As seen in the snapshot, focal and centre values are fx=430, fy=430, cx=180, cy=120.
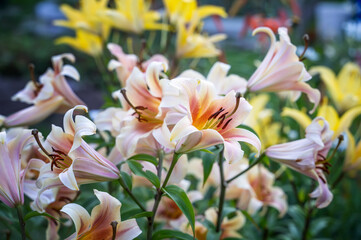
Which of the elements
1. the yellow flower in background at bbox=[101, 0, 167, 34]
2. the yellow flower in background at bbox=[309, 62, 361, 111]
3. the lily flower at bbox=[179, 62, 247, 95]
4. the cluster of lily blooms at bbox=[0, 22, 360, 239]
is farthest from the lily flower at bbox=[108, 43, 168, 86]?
the yellow flower in background at bbox=[309, 62, 361, 111]

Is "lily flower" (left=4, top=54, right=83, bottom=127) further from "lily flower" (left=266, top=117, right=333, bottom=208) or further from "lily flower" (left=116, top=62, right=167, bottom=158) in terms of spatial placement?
"lily flower" (left=266, top=117, right=333, bottom=208)

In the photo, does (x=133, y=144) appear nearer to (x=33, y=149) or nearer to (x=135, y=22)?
(x=33, y=149)

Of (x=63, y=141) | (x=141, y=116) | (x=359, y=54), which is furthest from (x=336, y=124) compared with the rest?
(x=359, y=54)

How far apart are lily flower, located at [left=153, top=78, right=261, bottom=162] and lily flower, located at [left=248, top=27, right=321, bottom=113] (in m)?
0.17

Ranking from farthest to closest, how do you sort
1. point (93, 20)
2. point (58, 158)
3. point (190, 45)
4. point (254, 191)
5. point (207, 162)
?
point (93, 20) < point (190, 45) < point (254, 191) < point (207, 162) < point (58, 158)

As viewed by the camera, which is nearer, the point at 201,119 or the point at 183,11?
the point at 201,119

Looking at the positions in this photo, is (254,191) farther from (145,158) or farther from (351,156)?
(145,158)

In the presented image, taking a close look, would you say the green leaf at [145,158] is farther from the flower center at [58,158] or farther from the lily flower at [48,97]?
the lily flower at [48,97]

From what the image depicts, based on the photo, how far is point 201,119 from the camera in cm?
58

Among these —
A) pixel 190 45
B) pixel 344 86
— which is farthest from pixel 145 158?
pixel 344 86

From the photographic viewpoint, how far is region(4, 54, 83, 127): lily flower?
751 mm

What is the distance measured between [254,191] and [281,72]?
289mm

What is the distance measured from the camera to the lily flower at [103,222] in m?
0.53

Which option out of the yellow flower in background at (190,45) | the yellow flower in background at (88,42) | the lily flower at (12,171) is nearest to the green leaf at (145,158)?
the lily flower at (12,171)
